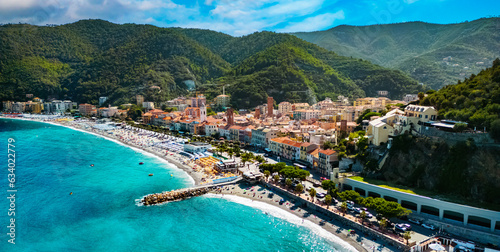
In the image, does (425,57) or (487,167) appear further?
(425,57)

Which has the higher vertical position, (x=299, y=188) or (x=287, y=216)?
(x=299, y=188)

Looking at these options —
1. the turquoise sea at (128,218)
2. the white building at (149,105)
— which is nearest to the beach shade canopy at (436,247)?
the turquoise sea at (128,218)

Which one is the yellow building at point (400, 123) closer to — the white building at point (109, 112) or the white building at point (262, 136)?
the white building at point (262, 136)

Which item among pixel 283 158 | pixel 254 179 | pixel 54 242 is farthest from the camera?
pixel 283 158

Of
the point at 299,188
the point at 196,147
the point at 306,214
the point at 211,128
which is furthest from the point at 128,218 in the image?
the point at 211,128

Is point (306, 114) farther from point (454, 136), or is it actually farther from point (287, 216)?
point (287, 216)

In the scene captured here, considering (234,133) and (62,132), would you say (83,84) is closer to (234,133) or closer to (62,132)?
(62,132)

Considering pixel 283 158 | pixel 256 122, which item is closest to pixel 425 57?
pixel 256 122
